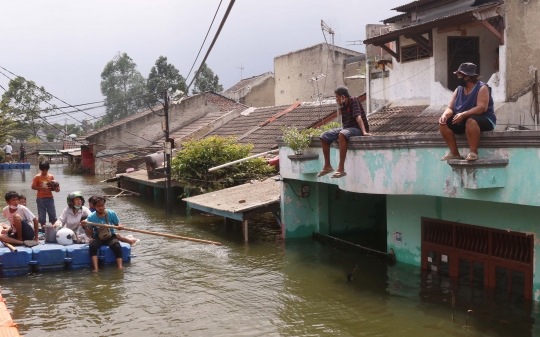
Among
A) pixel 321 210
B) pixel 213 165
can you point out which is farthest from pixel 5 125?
pixel 321 210

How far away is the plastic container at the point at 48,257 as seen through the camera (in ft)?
41.2

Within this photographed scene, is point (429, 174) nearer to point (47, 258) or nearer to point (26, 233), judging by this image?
point (47, 258)

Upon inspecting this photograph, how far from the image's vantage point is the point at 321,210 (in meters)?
15.9

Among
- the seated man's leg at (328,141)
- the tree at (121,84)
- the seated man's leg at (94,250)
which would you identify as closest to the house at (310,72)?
the seated man's leg at (328,141)

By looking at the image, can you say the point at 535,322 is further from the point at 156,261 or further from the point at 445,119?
the point at 156,261

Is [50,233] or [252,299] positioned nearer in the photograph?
[252,299]

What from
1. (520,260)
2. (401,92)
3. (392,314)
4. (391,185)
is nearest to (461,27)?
(401,92)

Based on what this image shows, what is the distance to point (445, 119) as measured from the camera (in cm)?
887

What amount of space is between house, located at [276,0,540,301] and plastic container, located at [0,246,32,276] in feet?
21.4

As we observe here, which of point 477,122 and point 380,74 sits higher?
point 380,74

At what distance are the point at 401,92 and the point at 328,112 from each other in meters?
5.69

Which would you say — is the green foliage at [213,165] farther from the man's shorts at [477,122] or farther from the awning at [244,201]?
the man's shorts at [477,122]

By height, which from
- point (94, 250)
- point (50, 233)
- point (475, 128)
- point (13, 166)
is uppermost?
point (475, 128)

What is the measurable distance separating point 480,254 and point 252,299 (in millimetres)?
4354
